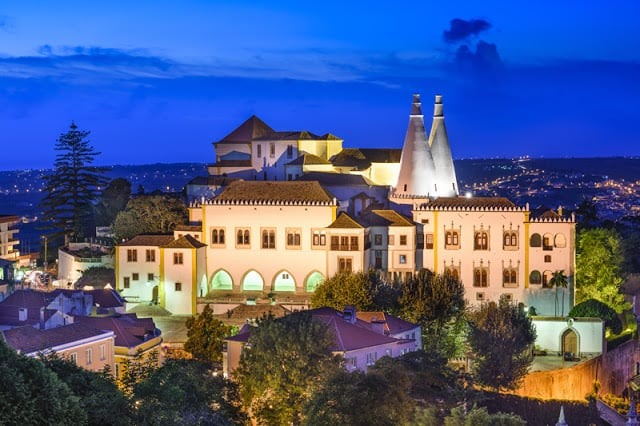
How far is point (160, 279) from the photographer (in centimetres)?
4584

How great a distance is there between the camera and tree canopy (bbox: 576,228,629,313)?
45781 mm

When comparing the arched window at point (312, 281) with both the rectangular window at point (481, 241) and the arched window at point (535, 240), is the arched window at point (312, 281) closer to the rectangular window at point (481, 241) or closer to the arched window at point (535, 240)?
the rectangular window at point (481, 241)

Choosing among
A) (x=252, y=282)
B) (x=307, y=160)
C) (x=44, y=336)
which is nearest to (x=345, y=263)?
(x=252, y=282)

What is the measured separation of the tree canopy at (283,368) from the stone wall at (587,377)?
384 inches

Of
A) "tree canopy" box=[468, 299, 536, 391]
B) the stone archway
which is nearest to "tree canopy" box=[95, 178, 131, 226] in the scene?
"tree canopy" box=[468, 299, 536, 391]

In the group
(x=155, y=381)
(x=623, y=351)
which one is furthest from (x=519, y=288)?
(x=155, y=381)

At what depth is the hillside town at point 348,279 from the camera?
112 ft

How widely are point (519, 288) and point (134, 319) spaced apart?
A: 1426cm

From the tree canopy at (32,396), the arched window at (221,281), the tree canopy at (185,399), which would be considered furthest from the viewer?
the arched window at (221,281)

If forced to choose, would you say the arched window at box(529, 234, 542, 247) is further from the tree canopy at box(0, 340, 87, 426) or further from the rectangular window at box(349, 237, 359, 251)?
the tree canopy at box(0, 340, 87, 426)

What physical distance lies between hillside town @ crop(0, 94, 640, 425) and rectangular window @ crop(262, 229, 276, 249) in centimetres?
5

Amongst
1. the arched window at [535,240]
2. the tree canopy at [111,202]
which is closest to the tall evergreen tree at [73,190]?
the tree canopy at [111,202]

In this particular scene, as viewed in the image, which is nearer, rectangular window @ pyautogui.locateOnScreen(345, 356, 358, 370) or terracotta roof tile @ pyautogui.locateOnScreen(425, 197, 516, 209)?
rectangular window @ pyautogui.locateOnScreen(345, 356, 358, 370)

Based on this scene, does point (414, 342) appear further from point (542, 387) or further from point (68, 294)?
point (68, 294)
